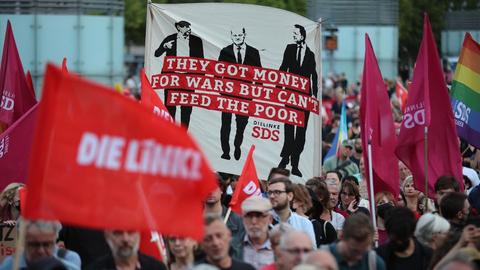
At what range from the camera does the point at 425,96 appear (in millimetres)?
12688

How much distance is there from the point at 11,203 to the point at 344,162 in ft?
24.6

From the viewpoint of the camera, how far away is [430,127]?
42.2ft

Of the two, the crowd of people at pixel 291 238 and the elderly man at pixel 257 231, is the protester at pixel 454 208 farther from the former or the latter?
the elderly man at pixel 257 231

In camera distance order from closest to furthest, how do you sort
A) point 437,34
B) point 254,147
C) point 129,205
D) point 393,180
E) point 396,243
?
point 129,205 < point 396,243 < point 393,180 < point 254,147 < point 437,34

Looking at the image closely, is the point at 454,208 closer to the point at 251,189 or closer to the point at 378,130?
A: the point at 251,189

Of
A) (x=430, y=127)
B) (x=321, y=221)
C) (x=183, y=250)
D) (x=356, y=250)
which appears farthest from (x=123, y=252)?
(x=430, y=127)

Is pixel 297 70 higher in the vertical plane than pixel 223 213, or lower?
higher

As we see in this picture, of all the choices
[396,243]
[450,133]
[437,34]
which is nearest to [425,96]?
[450,133]

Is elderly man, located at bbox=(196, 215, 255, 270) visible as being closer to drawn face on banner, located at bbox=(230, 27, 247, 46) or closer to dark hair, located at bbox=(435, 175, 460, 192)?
dark hair, located at bbox=(435, 175, 460, 192)

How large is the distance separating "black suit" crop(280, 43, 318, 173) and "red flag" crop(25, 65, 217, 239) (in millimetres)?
6616

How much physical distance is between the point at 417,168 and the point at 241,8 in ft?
9.48

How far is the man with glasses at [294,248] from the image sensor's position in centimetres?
844

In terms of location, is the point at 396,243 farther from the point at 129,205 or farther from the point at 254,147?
the point at 254,147

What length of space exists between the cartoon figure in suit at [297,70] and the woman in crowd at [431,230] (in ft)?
15.3
